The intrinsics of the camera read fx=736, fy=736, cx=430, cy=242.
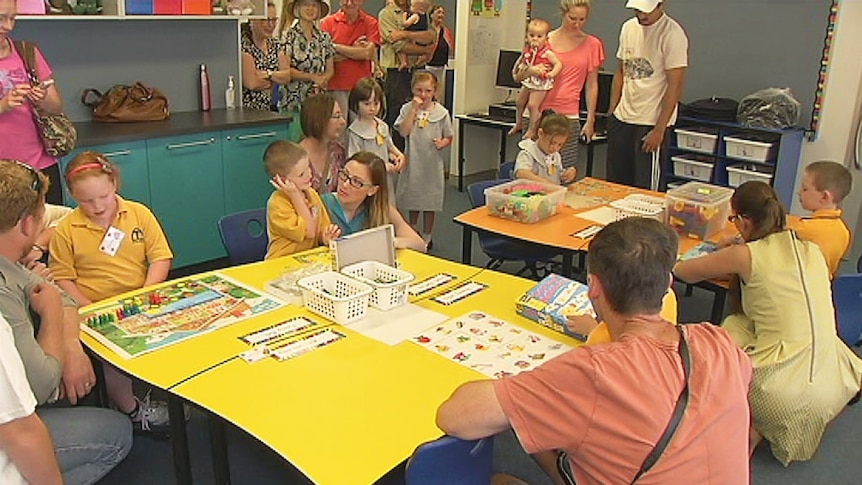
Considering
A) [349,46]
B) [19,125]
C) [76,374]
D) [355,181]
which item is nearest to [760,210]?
[355,181]

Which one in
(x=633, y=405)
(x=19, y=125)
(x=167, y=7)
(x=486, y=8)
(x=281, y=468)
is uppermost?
(x=486, y=8)

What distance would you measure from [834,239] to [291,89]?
328 cm

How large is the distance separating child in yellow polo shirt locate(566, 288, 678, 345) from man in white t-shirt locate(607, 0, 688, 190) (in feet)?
8.97

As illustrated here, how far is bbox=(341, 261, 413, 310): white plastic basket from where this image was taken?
7.26ft

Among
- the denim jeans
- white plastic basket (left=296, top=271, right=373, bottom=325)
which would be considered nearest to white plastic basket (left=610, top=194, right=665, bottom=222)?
white plastic basket (left=296, top=271, right=373, bottom=325)

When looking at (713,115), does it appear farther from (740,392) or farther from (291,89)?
(740,392)

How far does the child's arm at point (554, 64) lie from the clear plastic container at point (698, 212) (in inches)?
66.8

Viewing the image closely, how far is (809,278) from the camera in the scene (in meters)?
2.54

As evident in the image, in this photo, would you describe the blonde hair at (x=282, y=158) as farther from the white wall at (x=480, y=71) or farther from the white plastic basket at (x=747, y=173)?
the white wall at (x=480, y=71)

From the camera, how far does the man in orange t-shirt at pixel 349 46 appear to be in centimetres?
509

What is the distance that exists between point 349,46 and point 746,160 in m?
2.93

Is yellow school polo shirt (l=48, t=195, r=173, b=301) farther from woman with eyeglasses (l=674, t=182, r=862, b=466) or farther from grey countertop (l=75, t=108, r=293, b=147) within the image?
woman with eyeglasses (l=674, t=182, r=862, b=466)

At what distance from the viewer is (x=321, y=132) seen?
3.76 m

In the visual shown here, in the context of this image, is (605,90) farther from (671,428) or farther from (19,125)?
(671,428)
